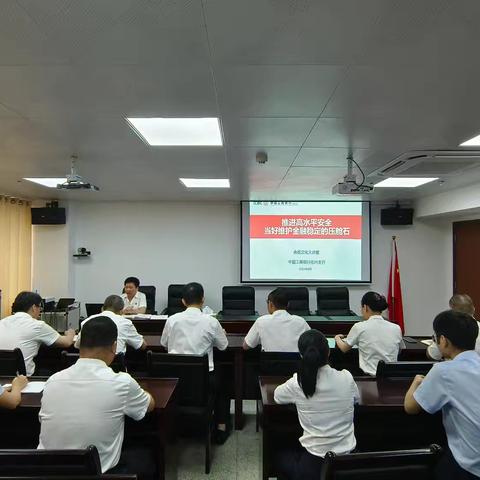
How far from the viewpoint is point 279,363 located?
2.74m

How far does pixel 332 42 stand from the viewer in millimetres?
1632

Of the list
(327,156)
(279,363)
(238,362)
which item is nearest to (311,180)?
(327,156)

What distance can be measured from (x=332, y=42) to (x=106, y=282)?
625 cm

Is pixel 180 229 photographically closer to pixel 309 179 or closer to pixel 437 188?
pixel 309 179

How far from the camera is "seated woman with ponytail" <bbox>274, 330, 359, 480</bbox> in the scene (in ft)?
5.52

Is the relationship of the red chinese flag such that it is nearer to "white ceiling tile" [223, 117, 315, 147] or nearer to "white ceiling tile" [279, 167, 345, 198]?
"white ceiling tile" [279, 167, 345, 198]

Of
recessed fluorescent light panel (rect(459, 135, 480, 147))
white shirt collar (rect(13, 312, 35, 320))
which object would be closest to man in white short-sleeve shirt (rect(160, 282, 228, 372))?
white shirt collar (rect(13, 312, 35, 320))

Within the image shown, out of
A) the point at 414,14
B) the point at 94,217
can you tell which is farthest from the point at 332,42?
the point at 94,217

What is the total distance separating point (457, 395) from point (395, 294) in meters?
5.48

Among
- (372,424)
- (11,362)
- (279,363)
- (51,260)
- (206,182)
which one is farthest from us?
(51,260)

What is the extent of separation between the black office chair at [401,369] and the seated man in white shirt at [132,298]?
11.3 feet

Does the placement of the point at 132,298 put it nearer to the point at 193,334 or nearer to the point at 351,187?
the point at 193,334

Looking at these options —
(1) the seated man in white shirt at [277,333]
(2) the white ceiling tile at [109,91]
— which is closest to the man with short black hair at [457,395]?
(1) the seated man in white shirt at [277,333]

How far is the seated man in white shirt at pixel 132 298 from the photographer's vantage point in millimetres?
4883
